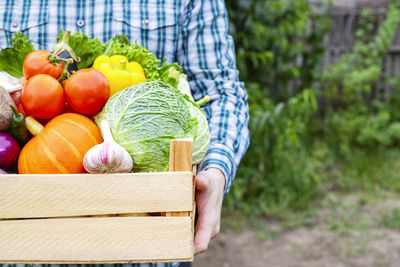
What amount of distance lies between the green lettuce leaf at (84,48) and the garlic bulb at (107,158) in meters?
0.40

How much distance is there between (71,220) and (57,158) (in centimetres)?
16

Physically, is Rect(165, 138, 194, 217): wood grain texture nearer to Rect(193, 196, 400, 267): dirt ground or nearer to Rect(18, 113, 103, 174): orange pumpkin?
Rect(18, 113, 103, 174): orange pumpkin

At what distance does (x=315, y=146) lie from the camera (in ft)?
18.6

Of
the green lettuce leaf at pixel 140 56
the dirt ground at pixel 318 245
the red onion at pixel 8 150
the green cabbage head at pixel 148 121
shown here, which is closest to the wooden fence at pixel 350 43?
the dirt ground at pixel 318 245

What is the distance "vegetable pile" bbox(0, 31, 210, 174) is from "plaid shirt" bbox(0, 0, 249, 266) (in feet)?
1.22

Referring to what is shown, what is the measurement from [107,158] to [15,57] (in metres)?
0.61

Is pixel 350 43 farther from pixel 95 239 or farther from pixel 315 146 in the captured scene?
pixel 95 239

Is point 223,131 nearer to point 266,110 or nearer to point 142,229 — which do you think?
point 142,229

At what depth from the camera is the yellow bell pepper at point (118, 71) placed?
1.28 metres

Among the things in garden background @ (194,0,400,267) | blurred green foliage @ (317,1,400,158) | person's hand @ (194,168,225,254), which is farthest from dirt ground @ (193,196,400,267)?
person's hand @ (194,168,225,254)

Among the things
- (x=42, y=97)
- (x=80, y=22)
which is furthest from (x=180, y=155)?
(x=80, y=22)

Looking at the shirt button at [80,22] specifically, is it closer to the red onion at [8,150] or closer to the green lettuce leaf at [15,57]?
the green lettuce leaf at [15,57]

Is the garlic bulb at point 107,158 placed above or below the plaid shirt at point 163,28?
below

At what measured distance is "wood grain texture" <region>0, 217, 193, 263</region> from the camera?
107cm
